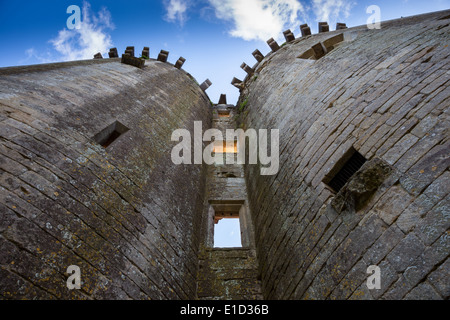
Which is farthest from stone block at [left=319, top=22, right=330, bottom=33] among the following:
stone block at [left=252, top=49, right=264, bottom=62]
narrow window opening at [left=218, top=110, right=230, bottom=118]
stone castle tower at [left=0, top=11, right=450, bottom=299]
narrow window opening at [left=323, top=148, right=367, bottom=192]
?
narrow window opening at [left=323, top=148, right=367, bottom=192]

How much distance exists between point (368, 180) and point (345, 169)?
2.39ft

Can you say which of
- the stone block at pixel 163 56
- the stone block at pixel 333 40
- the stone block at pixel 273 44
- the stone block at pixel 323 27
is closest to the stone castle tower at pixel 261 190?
the stone block at pixel 333 40

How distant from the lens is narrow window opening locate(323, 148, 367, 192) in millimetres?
3213

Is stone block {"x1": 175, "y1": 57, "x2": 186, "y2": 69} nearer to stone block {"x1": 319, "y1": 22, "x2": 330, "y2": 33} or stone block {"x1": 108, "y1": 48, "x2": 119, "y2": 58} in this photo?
stone block {"x1": 108, "y1": 48, "x2": 119, "y2": 58}

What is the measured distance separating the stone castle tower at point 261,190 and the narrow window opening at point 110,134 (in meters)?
0.04

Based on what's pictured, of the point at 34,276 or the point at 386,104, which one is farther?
the point at 386,104

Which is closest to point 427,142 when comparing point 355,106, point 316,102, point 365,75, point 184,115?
point 355,106

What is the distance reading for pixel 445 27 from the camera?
3.53 m

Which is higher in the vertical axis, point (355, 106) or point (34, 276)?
point (355, 106)

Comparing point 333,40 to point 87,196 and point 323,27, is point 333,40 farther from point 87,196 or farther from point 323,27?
point 87,196

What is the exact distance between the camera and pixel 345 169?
11.0 feet

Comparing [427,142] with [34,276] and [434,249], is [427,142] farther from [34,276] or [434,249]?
[34,276]

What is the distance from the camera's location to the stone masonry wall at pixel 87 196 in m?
2.47
